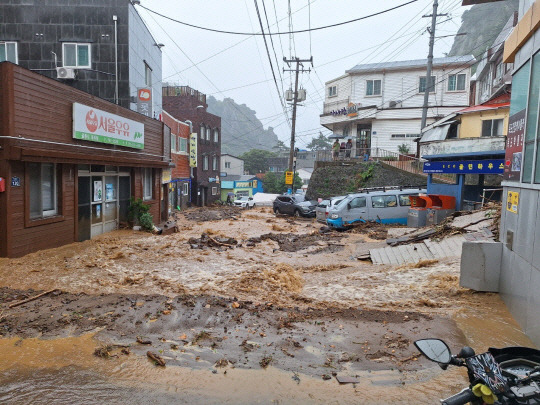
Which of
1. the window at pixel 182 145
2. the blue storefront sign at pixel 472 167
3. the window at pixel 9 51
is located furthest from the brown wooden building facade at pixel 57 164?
the window at pixel 182 145

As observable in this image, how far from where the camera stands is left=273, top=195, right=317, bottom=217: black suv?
2664cm

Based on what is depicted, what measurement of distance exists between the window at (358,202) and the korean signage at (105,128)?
1082 cm

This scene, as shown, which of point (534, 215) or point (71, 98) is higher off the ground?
point (71, 98)

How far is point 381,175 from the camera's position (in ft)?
90.7

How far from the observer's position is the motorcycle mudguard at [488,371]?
7.51 feet

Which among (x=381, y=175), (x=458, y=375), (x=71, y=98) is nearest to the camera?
(x=458, y=375)

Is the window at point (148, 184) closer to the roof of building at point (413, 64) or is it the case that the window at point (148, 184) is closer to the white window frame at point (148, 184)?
the white window frame at point (148, 184)

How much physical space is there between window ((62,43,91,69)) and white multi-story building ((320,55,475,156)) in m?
23.0

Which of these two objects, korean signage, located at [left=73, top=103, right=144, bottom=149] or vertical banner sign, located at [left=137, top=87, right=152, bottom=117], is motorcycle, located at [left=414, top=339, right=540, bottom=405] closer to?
korean signage, located at [left=73, top=103, right=144, bottom=149]

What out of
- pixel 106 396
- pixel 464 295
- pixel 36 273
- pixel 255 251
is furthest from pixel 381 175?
pixel 106 396

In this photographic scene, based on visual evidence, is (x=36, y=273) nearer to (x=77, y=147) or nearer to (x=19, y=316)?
(x=19, y=316)

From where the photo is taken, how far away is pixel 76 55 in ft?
57.9

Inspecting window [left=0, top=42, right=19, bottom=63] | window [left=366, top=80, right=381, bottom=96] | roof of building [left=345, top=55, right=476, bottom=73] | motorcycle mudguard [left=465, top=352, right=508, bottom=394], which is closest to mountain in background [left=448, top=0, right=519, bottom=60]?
roof of building [left=345, top=55, right=476, bottom=73]

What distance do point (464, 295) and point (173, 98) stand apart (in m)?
39.2
